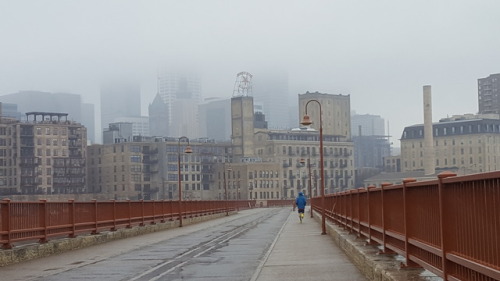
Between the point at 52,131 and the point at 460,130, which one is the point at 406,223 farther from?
the point at 460,130

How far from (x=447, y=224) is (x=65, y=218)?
60.6ft

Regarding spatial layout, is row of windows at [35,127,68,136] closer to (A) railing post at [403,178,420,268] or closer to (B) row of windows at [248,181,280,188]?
(B) row of windows at [248,181,280,188]

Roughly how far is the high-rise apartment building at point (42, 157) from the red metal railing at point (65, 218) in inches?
5201

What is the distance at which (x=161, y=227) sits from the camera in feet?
139

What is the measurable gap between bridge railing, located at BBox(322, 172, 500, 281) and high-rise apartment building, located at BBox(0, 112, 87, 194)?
160836 mm

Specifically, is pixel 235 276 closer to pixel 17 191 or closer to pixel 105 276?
pixel 105 276

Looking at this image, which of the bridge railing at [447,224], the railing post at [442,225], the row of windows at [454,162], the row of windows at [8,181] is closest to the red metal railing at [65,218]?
the bridge railing at [447,224]

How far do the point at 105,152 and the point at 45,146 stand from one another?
1495 cm

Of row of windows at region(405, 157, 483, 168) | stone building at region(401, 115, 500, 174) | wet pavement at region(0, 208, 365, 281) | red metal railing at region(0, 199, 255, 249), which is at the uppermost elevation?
stone building at region(401, 115, 500, 174)

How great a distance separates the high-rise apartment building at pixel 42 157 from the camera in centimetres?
16725

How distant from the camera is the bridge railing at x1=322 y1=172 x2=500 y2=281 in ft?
21.8

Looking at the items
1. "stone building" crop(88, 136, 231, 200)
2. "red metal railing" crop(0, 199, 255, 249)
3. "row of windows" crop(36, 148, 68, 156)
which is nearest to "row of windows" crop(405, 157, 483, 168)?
"stone building" crop(88, 136, 231, 200)

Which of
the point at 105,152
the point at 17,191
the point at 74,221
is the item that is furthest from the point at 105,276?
the point at 105,152

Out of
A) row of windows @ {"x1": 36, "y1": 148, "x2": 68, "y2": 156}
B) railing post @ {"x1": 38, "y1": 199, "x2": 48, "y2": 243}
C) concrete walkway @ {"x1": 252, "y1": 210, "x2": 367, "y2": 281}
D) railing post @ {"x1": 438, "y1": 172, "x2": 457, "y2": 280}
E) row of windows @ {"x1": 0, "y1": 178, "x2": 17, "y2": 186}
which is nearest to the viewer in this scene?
railing post @ {"x1": 438, "y1": 172, "x2": 457, "y2": 280}
